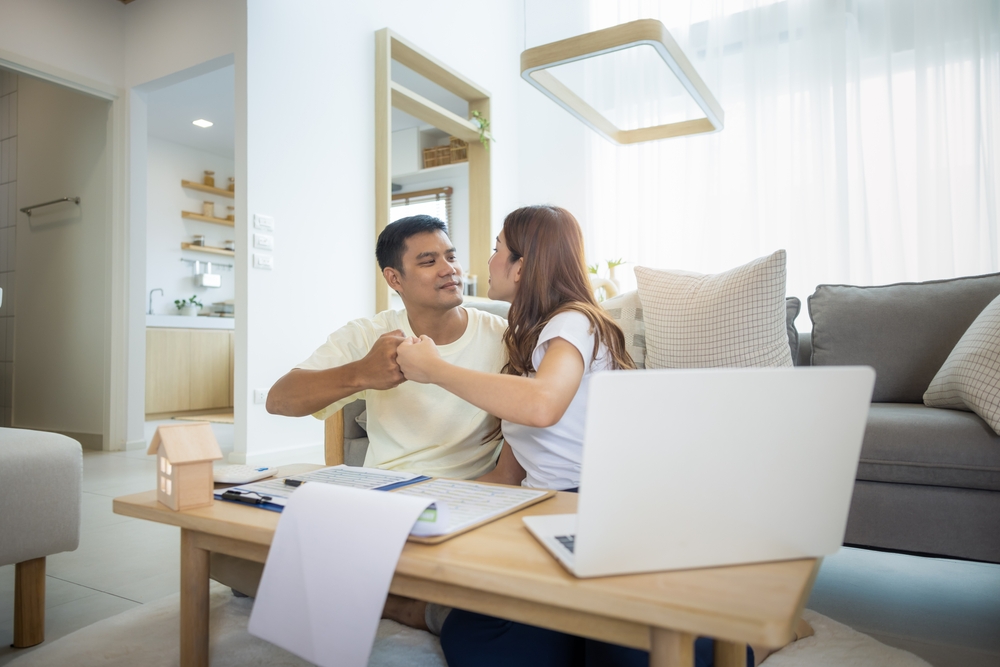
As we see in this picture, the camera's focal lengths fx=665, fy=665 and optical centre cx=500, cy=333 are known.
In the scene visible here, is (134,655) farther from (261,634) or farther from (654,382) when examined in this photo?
(654,382)

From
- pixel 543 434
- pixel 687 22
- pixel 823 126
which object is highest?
pixel 687 22

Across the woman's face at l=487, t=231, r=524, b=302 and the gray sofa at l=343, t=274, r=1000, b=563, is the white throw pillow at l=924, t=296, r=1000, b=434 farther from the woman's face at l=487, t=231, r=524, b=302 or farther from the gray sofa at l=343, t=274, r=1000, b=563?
the woman's face at l=487, t=231, r=524, b=302

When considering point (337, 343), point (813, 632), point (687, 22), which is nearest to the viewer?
point (813, 632)

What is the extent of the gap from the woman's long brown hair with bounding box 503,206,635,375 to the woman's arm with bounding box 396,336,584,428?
7.8 inches

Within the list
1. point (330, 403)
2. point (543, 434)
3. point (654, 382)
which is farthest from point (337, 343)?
point (654, 382)

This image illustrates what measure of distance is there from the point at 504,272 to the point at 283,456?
2.57 meters

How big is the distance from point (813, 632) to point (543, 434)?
757mm

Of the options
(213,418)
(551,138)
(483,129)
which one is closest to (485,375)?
(483,129)

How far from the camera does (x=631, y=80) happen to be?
505cm

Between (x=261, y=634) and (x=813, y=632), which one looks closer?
(x=261, y=634)

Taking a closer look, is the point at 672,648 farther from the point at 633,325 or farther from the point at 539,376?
the point at 633,325

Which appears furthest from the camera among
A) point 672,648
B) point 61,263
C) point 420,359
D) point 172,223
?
point 172,223

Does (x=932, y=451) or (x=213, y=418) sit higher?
(x=932, y=451)

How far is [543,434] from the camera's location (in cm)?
120
